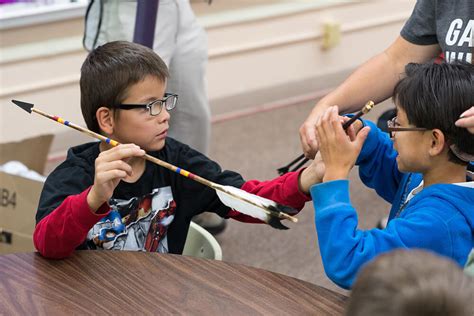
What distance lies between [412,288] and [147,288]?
2.31 ft

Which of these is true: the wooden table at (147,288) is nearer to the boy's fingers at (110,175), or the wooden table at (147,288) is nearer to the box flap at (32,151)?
the boy's fingers at (110,175)

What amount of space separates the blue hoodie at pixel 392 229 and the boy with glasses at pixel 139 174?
8.8 inches

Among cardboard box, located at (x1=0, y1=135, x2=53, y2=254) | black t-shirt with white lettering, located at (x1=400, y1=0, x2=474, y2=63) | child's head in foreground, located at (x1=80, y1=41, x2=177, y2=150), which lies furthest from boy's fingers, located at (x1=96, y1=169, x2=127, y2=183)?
cardboard box, located at (x1=0, y1=135, x2=53, y2=254)

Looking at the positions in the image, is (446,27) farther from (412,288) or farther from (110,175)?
(412,288)

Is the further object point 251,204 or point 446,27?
point 446,27

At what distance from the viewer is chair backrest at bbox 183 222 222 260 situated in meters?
1.85

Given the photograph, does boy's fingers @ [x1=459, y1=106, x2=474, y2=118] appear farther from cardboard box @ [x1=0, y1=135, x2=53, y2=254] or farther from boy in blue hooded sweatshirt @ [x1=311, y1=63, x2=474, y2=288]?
cardboard box @ [x1=0, y1=135, x2=53, y2=254]

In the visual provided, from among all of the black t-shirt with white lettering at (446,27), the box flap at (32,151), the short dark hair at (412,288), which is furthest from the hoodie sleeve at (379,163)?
the box flap at (32,151)

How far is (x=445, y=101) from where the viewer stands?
5.00 ft

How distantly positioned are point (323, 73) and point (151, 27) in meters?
2.57

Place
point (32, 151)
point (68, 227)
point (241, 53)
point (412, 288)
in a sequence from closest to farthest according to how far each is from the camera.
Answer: point (412, 288), point (68, 227), point (32, 151), point (241, 53)

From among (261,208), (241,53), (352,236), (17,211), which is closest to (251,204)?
(261,208)

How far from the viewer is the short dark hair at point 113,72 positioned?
1.74 metres

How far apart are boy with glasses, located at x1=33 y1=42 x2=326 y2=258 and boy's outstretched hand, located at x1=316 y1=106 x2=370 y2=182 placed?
15 cm
